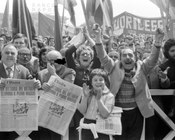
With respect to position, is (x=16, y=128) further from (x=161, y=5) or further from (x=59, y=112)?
(x=161, y=5)

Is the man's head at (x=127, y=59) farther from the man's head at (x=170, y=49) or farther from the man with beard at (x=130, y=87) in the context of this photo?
the man's head at (x=170, y=49)

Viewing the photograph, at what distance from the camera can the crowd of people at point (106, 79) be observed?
483 centimetres

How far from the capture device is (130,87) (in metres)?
5.14

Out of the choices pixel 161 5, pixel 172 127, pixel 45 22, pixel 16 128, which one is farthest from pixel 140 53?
pixel 45 22

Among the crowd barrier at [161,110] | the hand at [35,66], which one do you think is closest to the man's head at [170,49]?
the crowd barrier at [161,110]

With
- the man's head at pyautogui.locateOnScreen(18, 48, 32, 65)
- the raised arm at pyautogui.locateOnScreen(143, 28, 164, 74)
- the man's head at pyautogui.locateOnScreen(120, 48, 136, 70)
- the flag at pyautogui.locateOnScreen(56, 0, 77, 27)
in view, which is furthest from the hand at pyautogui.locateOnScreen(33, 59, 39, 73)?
the flag at pyautogui.locateOnScreen(56, 0, 77, 27)

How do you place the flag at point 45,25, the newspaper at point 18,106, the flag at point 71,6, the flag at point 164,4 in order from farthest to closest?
the flag at point 45,25
the flag at point 71,6
the flag at point 164,4
the newspaper at point 18,106

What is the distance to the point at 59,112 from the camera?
495 cm

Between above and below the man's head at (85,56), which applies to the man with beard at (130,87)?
below

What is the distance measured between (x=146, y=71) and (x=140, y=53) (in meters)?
3.35

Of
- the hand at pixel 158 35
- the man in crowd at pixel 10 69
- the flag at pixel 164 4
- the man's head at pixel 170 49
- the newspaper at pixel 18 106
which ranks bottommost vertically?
the newspaper at pixel 18 106

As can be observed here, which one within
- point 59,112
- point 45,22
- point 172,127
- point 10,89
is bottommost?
point 172,127

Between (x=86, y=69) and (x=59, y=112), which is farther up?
(x=86, y=69)

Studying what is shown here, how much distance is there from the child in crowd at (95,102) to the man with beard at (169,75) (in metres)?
0.93
